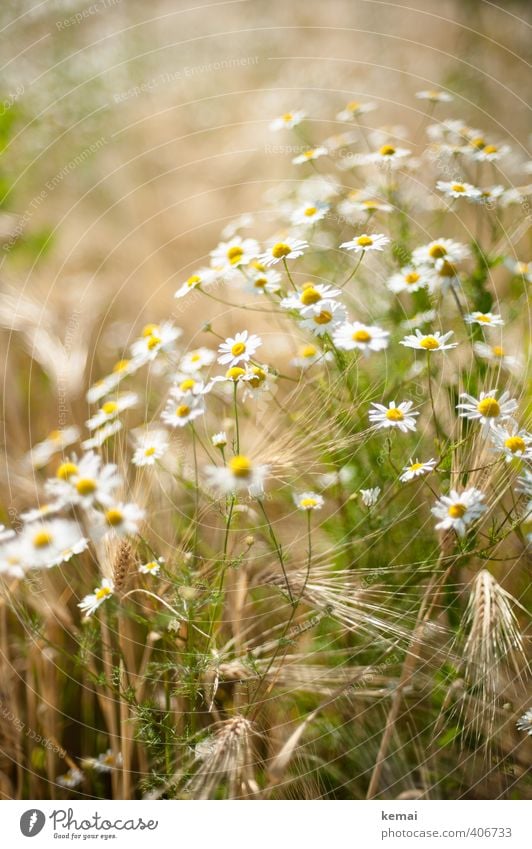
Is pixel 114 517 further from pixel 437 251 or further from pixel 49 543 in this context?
pixel 437 251

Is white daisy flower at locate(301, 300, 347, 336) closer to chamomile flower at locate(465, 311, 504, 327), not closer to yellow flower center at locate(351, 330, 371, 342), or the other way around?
yellow flower center at locate(351, 330, 371, 342)

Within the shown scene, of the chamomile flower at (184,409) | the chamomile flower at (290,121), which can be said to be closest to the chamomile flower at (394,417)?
the chamomile flower at (184,409)

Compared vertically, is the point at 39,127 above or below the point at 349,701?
above

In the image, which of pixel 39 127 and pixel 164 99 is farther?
pixel 164 99

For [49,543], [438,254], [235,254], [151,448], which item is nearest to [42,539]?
[49,543]

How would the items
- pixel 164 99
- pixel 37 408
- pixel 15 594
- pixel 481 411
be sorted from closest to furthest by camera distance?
1. pixel 481 411
2. pixel 15 594
3. pixel 37 408
4. pixel 164 99

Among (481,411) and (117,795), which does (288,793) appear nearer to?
(117,795)
